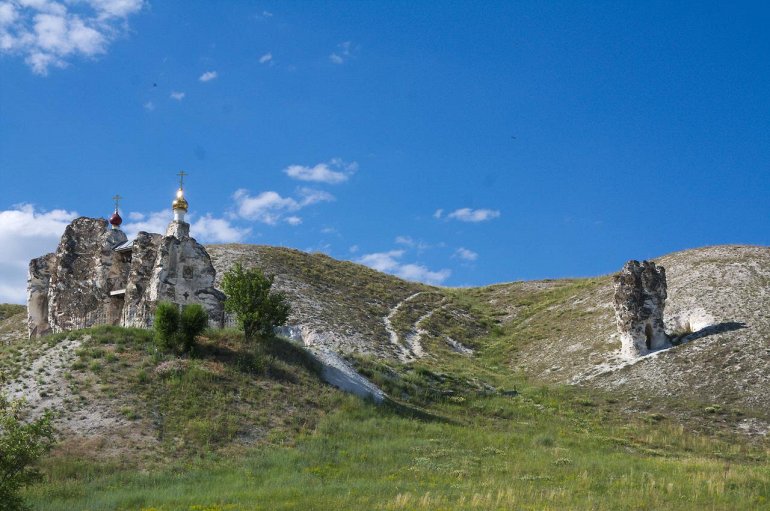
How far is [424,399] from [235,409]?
12.2 metres

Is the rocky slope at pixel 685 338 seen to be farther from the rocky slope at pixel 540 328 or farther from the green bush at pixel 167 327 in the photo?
the green bush at pixel 167 327

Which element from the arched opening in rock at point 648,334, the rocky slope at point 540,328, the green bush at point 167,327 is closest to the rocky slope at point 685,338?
the rocky slope at point 540,328

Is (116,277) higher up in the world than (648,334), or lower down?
higher up

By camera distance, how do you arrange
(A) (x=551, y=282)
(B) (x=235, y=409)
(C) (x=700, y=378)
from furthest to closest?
(A) (x=551, y=282) → (C) (x=700, y=378) → (B) (x=235, y=409)

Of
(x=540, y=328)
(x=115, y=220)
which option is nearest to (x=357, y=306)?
(x=540, y=328)

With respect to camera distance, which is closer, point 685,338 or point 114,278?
point 114,278

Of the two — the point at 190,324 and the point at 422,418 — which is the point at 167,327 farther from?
the point at 422,418

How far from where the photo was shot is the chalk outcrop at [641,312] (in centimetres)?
4847

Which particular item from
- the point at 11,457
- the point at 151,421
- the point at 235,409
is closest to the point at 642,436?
the point at 235,409

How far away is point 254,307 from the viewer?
3756 cm

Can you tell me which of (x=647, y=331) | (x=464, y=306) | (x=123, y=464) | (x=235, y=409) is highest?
(x=464, y=306)

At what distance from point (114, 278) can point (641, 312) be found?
30.8m

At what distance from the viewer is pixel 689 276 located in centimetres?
5906

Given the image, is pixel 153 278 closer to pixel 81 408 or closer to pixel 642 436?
pixel 81 408
